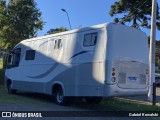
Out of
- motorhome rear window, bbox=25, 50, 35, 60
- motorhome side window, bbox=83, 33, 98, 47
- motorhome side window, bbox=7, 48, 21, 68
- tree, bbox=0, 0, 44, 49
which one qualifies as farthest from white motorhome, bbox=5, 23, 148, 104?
tree, bbox=0, 0, 44, 49

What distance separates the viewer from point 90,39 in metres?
15.6

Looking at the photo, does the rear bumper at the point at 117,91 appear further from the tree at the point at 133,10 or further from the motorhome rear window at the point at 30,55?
the tree at the point at 133,10

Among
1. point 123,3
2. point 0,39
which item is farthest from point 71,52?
point 123,3

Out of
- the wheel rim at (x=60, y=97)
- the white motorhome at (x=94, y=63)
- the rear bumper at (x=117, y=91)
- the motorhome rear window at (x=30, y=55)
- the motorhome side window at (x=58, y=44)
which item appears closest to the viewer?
the rear bumper at (x=117, y=91)

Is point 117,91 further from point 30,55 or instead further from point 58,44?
point 30,55

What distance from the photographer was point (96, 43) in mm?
15211

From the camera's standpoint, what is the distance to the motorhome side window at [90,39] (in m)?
15.3

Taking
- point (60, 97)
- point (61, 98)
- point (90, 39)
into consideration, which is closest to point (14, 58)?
point (60, 97)

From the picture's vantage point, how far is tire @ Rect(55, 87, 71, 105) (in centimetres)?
1669

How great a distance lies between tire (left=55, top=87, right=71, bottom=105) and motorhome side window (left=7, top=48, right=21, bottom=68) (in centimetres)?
479

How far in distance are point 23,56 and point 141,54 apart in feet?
23.5

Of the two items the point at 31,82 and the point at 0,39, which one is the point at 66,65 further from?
the point at 0,39

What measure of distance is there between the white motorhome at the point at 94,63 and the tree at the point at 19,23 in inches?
919

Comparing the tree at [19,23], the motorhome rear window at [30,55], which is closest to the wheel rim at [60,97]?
the motorhome rear window at [30,55]
